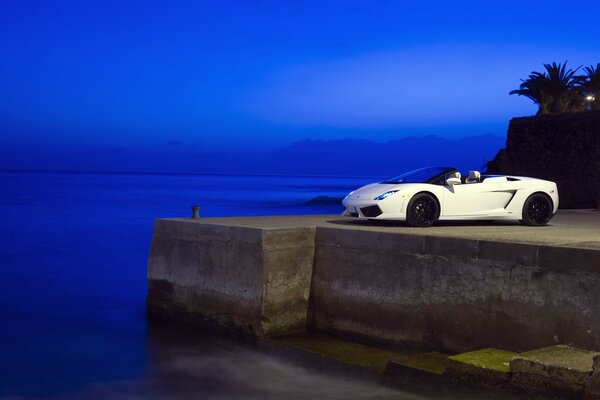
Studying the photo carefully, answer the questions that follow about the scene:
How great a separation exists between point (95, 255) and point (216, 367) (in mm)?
14725

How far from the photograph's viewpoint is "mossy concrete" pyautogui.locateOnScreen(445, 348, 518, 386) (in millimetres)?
7438

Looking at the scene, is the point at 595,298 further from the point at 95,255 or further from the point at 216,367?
the point at 95,255

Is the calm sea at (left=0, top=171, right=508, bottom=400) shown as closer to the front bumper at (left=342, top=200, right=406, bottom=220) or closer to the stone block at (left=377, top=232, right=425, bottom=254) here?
the stone block at (left=377, top=232, right=425, bottom=254)

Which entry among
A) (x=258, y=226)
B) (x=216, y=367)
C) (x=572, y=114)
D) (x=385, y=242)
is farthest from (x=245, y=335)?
(x=572, y=114)

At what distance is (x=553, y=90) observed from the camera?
37.2 metres

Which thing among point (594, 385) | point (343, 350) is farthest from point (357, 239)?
point (594, 385)

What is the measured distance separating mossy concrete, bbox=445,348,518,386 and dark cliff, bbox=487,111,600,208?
61.2ft

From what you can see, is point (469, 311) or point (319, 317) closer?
point (469, 311)

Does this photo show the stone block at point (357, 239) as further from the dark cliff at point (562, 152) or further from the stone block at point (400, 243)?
the dark cliff at point (562, 152)

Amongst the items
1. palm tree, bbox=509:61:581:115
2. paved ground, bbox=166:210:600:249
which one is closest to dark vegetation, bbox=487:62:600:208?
palm tree, bbox=509:61:581:115

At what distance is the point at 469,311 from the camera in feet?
29.7

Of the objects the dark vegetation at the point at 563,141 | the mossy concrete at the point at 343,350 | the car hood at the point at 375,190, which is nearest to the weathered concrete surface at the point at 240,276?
the mossy concrete at the point at 343,350

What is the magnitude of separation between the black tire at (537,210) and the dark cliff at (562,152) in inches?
522

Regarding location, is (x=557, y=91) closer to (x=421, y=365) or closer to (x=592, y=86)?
(x=592, y=86)
